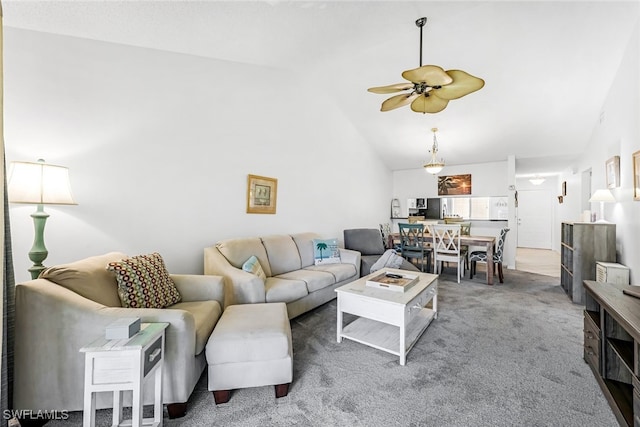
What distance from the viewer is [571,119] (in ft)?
14.2

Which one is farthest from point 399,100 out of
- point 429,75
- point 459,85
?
point 429,75

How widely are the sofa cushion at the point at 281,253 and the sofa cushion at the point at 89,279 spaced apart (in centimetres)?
173

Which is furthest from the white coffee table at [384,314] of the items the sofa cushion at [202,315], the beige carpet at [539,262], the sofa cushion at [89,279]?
the beige carpet at [539,262]

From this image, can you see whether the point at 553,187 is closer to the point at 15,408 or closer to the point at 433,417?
the point at 433,417

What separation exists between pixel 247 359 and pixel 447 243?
3.97m

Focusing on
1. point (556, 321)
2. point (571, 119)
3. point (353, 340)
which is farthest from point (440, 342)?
point (571, 119)

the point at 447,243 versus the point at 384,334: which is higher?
the point at 447,243

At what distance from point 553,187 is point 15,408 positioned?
1130cm

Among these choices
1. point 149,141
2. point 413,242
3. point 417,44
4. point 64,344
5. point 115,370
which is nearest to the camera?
point 115,370

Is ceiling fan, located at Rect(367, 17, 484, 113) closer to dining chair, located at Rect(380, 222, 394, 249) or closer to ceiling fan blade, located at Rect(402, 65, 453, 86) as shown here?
ceiling fan blade, located at Rect(402, 65, 453, 86)

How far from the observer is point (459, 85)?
91.8 inches

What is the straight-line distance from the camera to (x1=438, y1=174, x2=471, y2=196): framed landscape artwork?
633 cm

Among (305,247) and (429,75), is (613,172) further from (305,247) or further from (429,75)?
(305,247)

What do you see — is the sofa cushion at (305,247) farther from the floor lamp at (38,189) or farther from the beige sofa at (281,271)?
the floor lamp at (38,189)
